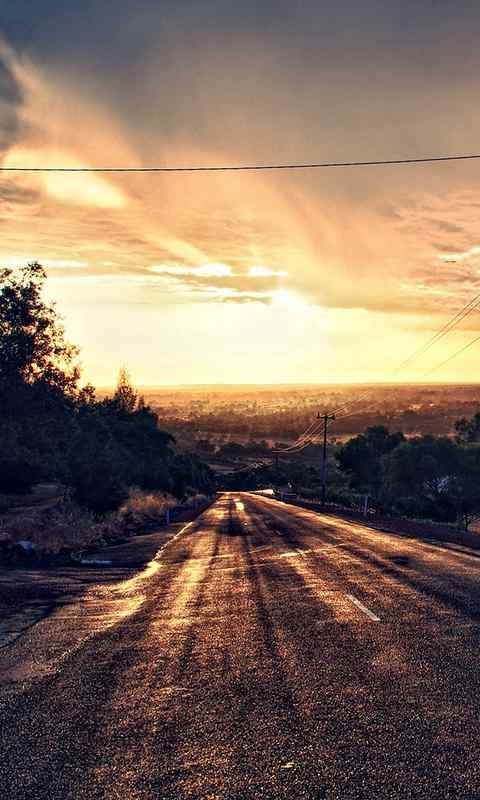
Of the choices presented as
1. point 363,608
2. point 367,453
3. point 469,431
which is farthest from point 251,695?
point 367,453

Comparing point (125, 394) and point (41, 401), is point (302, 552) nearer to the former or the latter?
point (41, 401)

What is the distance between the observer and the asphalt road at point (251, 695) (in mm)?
4820

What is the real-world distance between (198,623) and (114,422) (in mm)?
56390

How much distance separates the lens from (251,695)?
658cm

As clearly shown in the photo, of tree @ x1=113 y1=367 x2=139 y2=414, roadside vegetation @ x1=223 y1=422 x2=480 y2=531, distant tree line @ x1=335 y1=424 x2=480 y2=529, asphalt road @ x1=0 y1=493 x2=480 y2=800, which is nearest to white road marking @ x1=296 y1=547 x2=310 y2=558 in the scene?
asphalt road @ x1=0 y1=493 x2=480 y2=800

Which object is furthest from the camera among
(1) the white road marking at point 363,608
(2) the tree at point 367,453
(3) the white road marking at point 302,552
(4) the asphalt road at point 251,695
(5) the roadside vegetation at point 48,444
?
(2) the tree at point 367,453

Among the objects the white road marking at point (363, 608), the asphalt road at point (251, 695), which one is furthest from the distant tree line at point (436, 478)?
the asphalt road at point (251, 695)

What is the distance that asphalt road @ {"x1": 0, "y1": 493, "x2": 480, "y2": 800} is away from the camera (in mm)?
4820

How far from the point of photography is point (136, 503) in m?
42.6

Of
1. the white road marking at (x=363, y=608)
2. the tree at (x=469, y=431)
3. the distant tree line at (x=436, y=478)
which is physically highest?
the tree at (x=469, y=431)

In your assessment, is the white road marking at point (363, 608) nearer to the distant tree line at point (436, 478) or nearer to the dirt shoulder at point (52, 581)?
the dirt shoulder at point (52, 581)

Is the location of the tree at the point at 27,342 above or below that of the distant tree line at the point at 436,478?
above

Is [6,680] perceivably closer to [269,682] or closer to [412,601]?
[269,682]

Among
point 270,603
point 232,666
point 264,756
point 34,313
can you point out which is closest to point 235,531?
point 34,313
